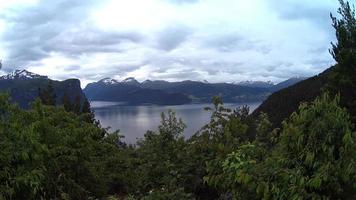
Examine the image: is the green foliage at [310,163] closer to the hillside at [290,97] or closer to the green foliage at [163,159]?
the green foliage at [163,159]

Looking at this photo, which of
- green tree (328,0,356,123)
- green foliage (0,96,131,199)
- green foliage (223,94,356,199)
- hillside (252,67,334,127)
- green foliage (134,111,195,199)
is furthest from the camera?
hillside (252,67,334,127)

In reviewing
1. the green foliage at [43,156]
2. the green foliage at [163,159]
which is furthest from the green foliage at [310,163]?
the green foliage at [163,159]

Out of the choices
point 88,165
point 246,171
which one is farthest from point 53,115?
point 246,171

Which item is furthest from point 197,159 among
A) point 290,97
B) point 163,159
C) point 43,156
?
point 290,97

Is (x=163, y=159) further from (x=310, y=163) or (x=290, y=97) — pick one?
(x=290, y=97)

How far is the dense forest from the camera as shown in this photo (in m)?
4.64

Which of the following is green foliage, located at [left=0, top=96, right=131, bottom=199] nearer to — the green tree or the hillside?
the green tree

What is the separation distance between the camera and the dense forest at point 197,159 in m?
4.64

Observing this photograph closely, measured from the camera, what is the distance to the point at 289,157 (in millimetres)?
4941

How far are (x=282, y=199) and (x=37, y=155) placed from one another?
300 cm

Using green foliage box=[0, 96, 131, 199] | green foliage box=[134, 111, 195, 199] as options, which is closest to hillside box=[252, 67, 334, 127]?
green foliage box=[134, 111, 195, 199]

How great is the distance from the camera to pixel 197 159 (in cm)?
946

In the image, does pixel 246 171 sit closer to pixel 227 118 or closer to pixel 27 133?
pixel 27 133

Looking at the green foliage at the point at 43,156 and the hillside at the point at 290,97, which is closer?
the green foliage at the point at 43,156
